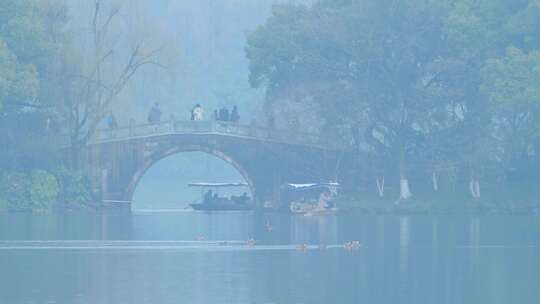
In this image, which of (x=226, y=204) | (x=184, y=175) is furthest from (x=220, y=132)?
(x=184, y=175)

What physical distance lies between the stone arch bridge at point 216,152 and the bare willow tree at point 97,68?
3.21 ft

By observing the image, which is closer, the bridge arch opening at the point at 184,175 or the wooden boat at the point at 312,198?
the wooden boat at the point at 312,198

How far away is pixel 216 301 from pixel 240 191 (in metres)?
59.1

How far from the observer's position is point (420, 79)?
5612 cm

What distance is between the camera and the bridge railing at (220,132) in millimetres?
56812

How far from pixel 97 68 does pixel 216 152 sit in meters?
6.02

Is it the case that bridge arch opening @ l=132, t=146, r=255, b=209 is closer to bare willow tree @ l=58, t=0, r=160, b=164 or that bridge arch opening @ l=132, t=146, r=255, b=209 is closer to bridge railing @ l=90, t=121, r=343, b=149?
bridge railing @ l=90, t=121, r=343, b=149

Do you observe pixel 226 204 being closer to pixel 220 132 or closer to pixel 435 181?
pixel 220 132

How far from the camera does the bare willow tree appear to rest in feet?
183

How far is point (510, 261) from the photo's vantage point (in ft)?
108

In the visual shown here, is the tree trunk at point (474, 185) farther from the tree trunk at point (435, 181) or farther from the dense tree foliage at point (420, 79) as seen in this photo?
the tree trunk at point (435, 181)

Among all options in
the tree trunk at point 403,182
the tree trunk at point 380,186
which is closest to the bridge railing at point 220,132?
the tree trunk at point 380,186

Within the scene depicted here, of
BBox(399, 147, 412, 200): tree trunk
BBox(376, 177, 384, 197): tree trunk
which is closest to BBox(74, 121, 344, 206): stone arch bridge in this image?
BBox(376, 177, 384, 197): tree trunk

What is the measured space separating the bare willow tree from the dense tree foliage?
6.25m
